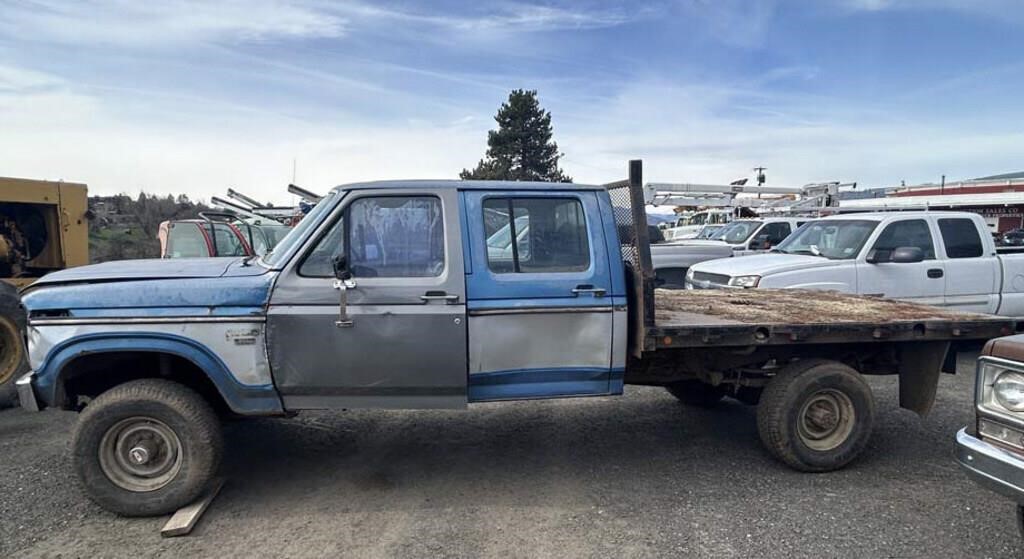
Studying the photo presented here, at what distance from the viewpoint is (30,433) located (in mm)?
5109

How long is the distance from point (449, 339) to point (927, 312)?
3779 millimetres

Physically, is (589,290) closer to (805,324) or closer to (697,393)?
(805,324)

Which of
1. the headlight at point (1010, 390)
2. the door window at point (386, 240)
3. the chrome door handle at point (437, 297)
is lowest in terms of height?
the headlight at point (1010, 390)

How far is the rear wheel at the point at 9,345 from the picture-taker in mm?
5797

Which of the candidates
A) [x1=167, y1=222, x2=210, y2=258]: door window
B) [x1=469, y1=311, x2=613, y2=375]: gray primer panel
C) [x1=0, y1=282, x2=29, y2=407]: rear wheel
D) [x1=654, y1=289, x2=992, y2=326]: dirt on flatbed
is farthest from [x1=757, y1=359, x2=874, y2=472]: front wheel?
[x1=167, y1=222, x2=210, y2=258]: door window

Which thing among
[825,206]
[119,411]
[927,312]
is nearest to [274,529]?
Result: [119,411]

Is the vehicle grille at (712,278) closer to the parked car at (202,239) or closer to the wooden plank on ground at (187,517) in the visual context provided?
the wooden plank on ground at (187,517)

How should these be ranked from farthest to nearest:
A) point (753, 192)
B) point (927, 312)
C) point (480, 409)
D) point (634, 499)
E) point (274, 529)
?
point (753, 192) → point (480, 409) → point (927, 312) → point (634, 499) → point (274, 529)

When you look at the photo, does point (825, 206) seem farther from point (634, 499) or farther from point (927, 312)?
point (634, 499)

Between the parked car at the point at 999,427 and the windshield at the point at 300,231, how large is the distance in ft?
12.5

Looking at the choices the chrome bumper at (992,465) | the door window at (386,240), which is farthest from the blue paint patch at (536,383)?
the chrome bumper at (992,465)

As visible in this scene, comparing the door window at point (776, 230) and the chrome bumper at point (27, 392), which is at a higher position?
the door window at point (776, 230)

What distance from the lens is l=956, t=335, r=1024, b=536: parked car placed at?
9.14 feet

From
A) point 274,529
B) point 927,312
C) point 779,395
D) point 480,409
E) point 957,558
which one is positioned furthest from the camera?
point 480,409
